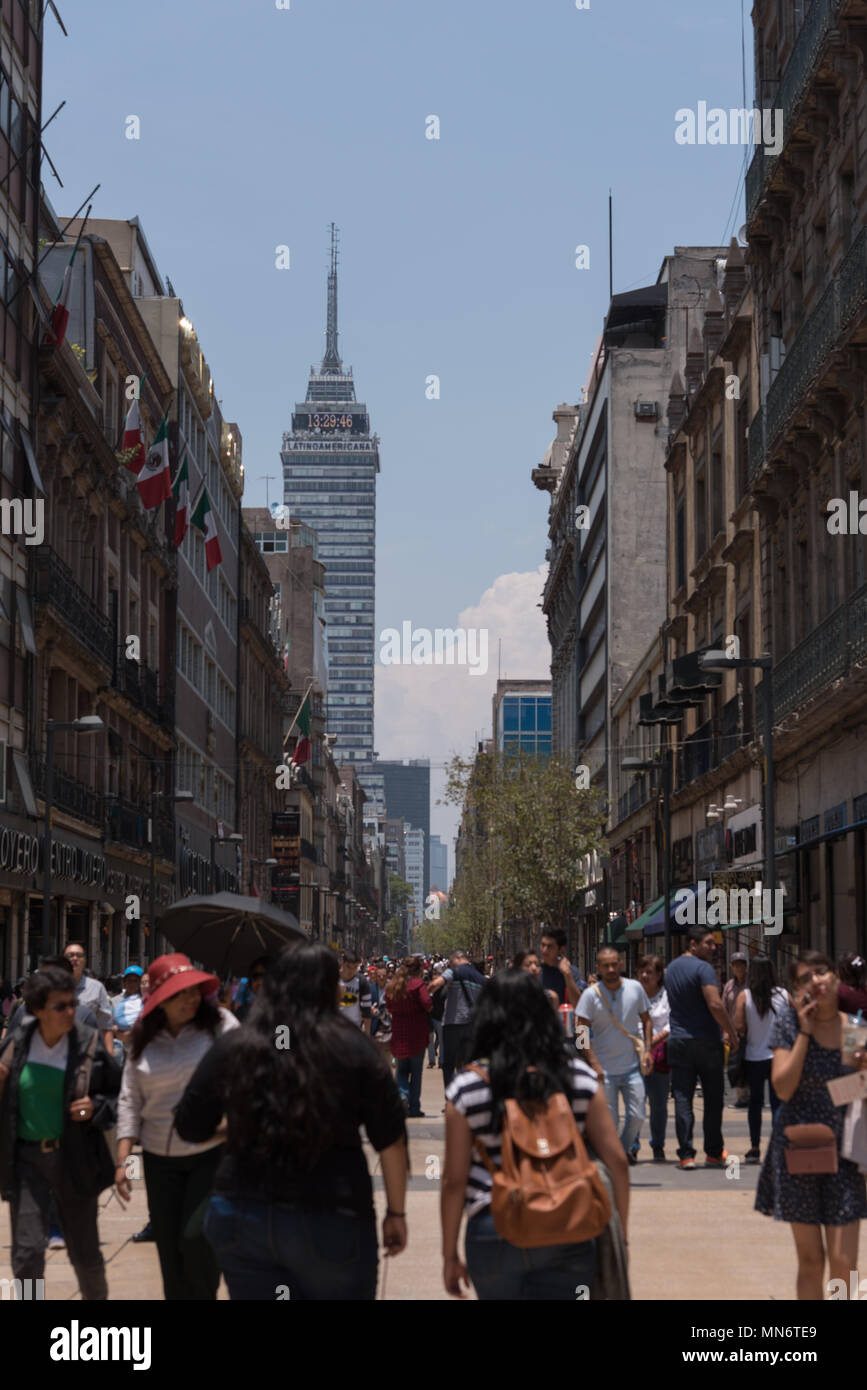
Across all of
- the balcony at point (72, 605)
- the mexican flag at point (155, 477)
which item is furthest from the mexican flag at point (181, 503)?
the balcony at point (72, 605)

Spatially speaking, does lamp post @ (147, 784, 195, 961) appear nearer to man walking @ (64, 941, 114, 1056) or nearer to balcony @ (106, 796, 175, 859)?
balcony @ (106, 796, 175, 859)

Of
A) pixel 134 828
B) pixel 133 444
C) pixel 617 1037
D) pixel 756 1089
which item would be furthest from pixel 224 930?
pixel 134 828

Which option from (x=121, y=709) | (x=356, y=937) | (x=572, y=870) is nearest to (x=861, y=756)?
(x=121, y=709)

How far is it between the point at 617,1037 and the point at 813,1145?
6303mm

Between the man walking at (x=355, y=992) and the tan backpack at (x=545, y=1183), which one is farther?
the man walking at (x=355, y=992)

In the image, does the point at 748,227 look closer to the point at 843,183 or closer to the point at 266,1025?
the point at 843,183

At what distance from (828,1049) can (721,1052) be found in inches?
313

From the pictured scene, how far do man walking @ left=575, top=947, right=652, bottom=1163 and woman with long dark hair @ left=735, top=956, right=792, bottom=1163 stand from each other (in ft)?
5.71

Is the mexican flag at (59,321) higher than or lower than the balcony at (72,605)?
higher

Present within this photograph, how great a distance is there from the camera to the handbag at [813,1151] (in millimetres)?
7898

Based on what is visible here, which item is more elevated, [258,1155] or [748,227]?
[748,227]

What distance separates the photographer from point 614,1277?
6105 mm

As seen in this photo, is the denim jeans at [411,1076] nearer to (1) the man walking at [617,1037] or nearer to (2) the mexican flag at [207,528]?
(1) the man walking at [617,1037]

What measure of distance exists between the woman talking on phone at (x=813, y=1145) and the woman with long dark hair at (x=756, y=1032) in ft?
25.3
